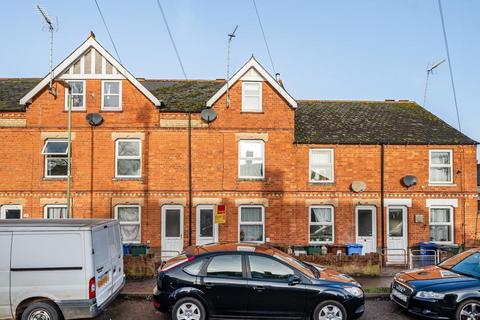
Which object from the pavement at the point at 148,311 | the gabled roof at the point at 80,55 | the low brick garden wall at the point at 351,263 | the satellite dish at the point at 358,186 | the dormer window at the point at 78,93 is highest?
the gabled roof at the point at 80,55

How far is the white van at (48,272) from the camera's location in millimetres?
7672

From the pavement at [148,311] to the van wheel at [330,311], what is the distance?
4.01 ft

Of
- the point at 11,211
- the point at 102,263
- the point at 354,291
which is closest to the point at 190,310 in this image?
the point at 102,263

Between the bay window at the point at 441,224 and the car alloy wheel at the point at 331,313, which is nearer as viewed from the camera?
the car alloy wheel at the point at 331,313

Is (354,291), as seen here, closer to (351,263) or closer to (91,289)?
(351,263)

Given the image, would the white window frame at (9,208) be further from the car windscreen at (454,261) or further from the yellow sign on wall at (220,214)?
the car windscreen at (454,261)

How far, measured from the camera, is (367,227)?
1709cm

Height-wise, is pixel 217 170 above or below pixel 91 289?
above

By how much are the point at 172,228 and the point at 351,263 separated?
7.48 metres

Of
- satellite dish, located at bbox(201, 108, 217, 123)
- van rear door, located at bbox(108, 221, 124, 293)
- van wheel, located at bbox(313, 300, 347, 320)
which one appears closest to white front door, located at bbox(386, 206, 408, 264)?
satellite dish, located at bbox(201, 108, 217, 123)

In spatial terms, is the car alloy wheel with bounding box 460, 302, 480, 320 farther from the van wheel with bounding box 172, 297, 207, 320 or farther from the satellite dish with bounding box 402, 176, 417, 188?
the satellite dish with bounding box 402, 176, 417, 188

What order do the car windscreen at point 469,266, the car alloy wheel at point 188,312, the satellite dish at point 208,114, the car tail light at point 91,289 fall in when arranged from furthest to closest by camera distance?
the satellite dish at point 208,114 → the car windscreen at point 469,266 → the car alloy wheel at point 188,312 → the car tail light at point 91,289

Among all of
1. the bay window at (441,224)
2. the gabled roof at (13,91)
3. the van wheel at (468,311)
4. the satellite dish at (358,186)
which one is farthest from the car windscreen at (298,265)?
the gabled roof at (13,91)

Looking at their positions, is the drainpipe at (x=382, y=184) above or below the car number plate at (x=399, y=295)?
above
